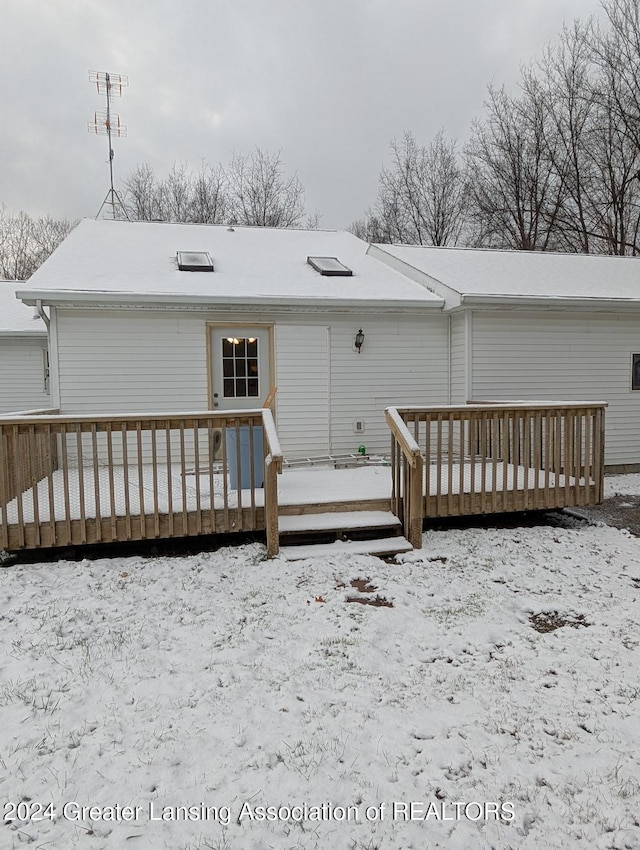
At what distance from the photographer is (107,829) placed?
71.5 inches

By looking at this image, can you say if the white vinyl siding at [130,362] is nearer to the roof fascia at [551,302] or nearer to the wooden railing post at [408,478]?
the wooden railing post at [408,478]

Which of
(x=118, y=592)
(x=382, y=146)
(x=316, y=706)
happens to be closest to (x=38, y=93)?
(x=382, y=146)

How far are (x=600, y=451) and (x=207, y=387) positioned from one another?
488cm

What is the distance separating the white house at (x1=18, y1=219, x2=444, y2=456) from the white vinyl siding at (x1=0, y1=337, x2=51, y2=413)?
4.01 meters

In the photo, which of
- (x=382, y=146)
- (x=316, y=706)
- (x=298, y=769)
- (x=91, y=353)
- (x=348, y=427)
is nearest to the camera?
(x=298, y=769)

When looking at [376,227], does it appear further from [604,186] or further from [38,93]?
[38,93]

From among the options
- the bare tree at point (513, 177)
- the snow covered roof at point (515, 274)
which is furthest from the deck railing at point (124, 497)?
the bare tree at point (513, 177)

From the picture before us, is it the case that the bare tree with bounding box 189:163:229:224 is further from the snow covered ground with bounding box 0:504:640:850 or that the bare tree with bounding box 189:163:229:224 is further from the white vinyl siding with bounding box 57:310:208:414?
the snow covered ground with bounding box 0:504:640:850

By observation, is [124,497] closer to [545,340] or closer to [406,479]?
[406,479]

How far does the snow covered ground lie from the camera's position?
1.86 metres

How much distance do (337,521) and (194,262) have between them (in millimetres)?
5080

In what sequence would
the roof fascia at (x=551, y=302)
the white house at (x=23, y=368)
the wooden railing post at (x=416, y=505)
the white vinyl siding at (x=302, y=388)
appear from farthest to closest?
the white house at (x=23, y=368) → the white vinyl siding at (x=302, y=388) → the roof fascia at (x=551, y=302) → the wooden railing post at (x=416, y=505)

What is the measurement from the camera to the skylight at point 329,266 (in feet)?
27.3

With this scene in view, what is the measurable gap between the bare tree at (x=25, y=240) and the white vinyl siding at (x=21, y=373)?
42.1 ft
